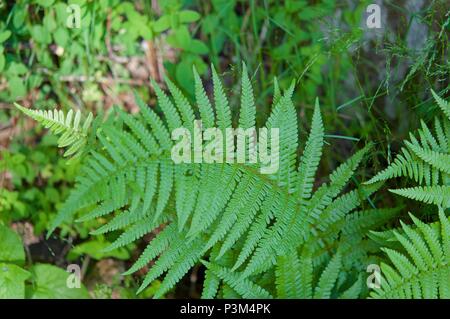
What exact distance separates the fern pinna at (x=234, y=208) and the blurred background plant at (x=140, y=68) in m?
0.62

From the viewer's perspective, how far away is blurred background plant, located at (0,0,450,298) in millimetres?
2398

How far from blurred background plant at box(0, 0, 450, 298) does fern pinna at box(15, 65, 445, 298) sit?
0.62 m

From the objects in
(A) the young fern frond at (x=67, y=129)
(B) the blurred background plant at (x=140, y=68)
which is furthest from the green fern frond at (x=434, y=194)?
(A) the young fern frond at (x=67, y=129)

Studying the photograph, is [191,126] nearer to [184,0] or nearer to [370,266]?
[370,266]

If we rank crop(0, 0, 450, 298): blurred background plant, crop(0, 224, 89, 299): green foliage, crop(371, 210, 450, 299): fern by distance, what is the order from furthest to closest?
crop(0, 0, 450, 298): blurred background plant
crop(0, 224, 89, 299): green foliage
crop(371, 210, 450, 299): fern

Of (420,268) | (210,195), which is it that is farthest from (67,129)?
(420,268)

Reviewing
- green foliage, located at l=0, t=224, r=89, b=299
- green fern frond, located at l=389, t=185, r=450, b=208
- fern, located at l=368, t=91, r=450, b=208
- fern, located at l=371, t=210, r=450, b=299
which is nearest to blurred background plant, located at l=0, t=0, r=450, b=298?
green foliage, located at l=0, t=224, r=89, b=299

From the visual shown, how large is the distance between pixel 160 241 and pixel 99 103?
3.89 feet

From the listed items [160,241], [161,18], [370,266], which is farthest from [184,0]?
[370,266]

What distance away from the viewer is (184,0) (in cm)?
263

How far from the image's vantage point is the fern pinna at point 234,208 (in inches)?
62.8

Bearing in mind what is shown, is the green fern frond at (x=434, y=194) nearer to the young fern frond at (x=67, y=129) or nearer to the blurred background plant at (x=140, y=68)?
the blurred background plant at (x=140, y=68)

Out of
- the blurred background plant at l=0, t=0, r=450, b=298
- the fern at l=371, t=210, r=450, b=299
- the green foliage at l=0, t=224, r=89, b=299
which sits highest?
the blurred background plant at l=0, t=0, r=450, b=298

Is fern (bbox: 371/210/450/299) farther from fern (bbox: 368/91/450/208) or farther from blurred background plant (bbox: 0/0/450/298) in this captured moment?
blurred background plant (bbox: 0/0/450/298)
